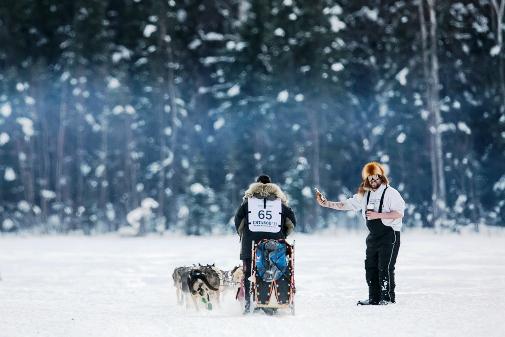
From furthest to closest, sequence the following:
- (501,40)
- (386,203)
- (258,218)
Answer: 1. (501,40)
2. (386,203)
3. (258,218)

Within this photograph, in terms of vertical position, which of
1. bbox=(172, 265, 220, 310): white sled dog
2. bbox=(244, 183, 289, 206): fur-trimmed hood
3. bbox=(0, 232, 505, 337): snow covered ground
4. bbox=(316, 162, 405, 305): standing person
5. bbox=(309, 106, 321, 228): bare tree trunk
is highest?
bbox=(309, 106, 321, 228): bare tree trunk

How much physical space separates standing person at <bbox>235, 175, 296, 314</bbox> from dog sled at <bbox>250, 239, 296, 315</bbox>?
0.41ft

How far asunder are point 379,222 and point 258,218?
169 cm

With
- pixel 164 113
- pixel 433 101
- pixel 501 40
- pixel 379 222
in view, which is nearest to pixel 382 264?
pixel 379 222

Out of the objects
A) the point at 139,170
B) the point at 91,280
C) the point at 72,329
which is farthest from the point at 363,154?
the point at 72,329

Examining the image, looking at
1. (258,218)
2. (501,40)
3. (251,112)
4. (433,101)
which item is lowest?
(258,218)

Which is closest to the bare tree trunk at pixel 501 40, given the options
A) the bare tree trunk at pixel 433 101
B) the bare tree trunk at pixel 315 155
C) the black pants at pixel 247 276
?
the bare tree trunk at pixel 433 101

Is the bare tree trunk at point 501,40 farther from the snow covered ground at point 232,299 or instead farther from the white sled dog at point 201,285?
the white sled dog at point 201,285

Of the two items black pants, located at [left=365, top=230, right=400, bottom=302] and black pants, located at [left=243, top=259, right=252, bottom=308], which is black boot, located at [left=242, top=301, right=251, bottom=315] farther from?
black pants, located at [left=365, top=230, right=400, bottom=302]

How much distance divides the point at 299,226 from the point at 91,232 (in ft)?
29.8

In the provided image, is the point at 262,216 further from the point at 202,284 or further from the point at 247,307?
the point at 202,284

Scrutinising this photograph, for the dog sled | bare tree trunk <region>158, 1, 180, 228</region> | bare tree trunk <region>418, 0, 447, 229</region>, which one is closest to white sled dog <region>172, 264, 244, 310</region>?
the dog sled

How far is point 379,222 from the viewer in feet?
40.0

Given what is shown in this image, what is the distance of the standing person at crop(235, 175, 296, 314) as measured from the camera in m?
11.6
